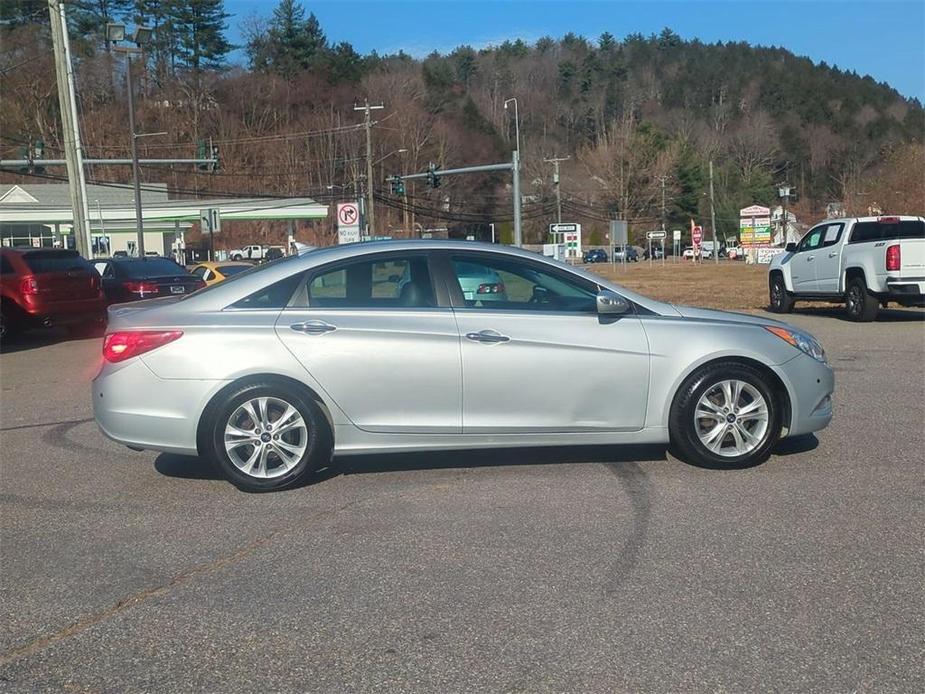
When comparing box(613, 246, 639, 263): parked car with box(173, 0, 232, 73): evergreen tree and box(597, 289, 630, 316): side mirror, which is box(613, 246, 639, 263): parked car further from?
box(597, 289, 630, 316): side mirror

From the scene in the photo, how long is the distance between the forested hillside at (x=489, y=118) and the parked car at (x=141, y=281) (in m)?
40.7

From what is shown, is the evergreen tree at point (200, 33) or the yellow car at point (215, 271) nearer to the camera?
the yellow car at point (215, 271)

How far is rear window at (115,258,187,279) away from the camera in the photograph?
718 inches

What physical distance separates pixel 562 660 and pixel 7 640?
2.35m

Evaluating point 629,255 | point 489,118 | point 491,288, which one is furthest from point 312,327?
point 489,118

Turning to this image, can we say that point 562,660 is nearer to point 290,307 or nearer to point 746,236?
point 290,307

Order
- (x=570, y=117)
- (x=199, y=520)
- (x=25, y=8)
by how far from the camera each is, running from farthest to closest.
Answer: (x=570, y=117) → (x=25, y=8) → (x=199, y=520)

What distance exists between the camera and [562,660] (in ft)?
11.9

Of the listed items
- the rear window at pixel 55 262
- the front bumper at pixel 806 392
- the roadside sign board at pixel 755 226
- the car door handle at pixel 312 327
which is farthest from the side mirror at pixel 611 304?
the roadside sign board at pixel 755 226

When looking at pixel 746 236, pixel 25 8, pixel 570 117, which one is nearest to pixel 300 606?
pixel 25 8

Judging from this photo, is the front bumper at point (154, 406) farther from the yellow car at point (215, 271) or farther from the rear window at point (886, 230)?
the yellow car at point (215, 271)

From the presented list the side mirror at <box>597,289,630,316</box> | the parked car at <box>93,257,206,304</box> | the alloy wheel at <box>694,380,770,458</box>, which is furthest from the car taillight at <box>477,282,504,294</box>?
the parked car at <box>93,257,206,304</box>

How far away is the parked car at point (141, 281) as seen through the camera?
58.5ft

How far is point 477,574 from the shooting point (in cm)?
456
